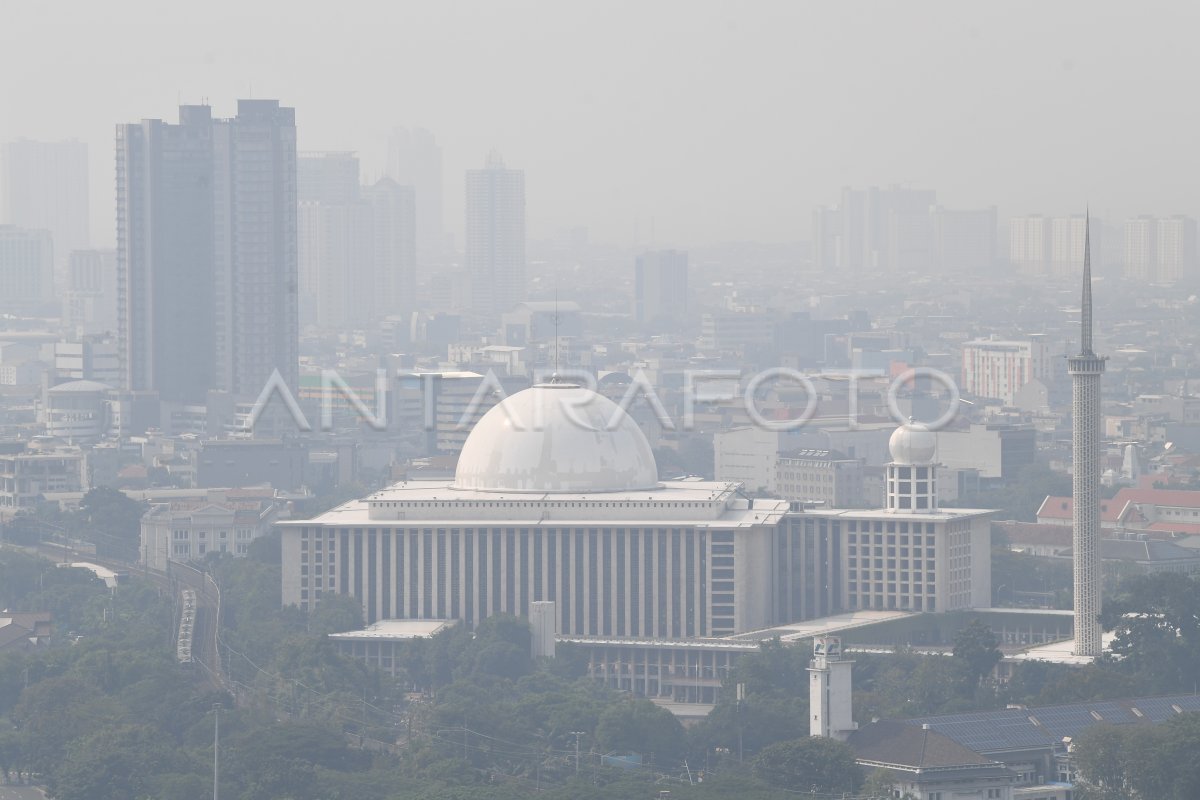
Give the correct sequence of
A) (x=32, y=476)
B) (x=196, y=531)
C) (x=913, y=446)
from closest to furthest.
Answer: (x=913, y=446)
(x=196, y=531)
(x=32, y=476)

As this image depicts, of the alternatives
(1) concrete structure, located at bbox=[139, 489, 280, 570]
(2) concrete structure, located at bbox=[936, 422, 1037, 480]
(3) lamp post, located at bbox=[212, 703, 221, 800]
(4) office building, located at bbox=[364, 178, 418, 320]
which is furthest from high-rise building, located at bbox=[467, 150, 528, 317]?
(3) lamp post, located at bbox=[212, 703, 221, 800]

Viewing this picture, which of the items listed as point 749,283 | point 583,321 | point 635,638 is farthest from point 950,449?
point 749,283

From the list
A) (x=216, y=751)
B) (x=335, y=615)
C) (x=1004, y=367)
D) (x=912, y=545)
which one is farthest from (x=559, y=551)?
(x=1004, y=367)

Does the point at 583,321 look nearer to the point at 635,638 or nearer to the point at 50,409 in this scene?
the point at 50,409

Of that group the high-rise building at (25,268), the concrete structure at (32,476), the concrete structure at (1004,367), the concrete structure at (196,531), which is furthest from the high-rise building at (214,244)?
the high-rise building at (25,268)

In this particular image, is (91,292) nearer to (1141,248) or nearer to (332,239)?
(332,239)

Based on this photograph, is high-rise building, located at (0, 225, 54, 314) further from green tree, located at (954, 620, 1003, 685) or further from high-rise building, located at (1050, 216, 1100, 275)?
green tree, located at (954, 620, 1003, 685)
